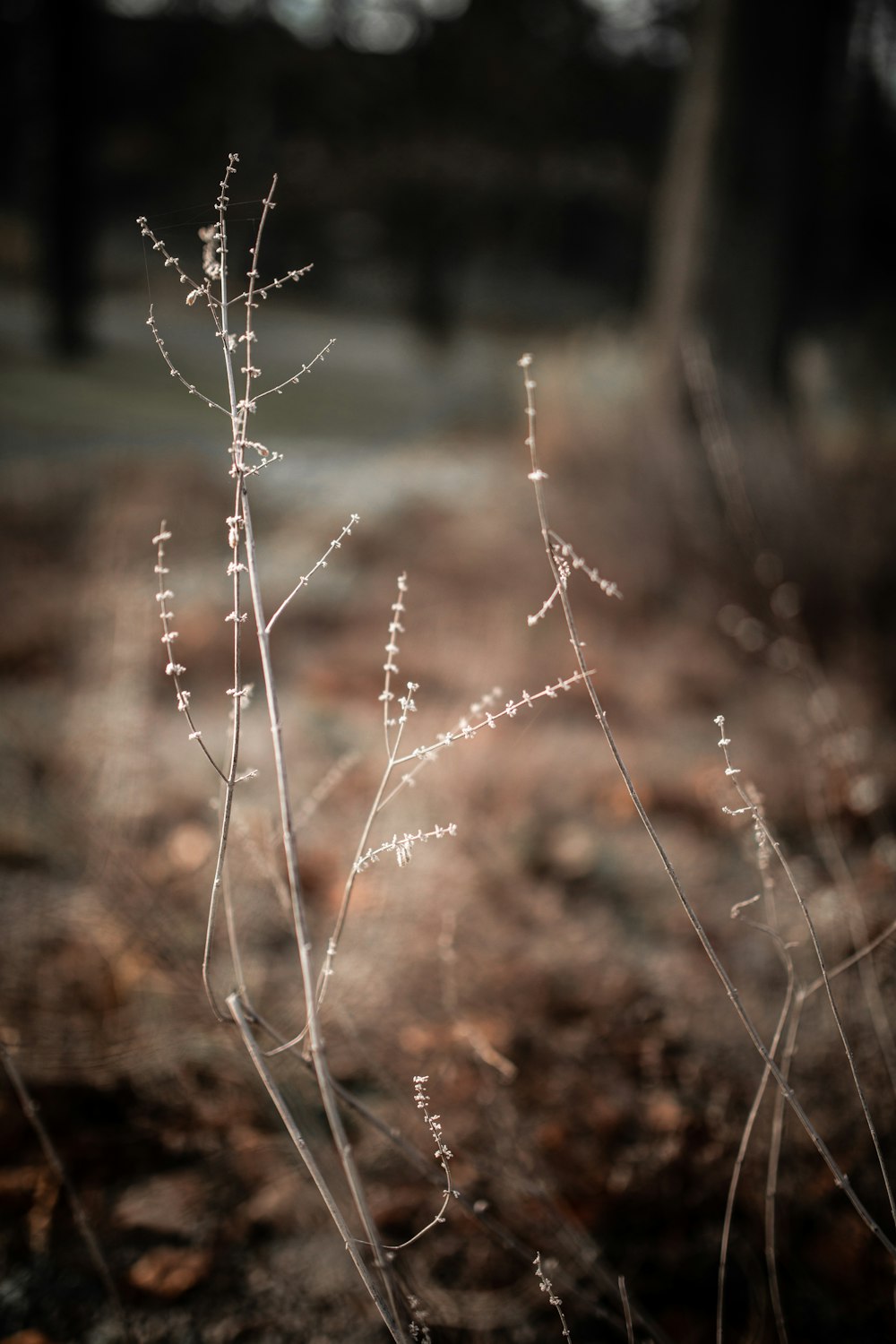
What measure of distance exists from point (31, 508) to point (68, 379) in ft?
6.75

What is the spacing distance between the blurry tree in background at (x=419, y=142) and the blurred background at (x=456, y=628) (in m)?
0.03

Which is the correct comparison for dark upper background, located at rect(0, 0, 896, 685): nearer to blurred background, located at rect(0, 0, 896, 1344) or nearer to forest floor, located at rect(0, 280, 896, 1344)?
blurred background, located at rect(0, 0, 896, 1344)

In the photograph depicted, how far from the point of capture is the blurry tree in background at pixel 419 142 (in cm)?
505

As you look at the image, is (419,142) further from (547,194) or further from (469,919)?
(469,919)

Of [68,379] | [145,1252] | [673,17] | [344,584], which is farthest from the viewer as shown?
[673,17]

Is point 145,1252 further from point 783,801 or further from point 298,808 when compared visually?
point 783,801

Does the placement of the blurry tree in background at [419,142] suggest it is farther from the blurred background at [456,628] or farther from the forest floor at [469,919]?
the forest floor at [469,919]

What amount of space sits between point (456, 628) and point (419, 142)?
5.28 m

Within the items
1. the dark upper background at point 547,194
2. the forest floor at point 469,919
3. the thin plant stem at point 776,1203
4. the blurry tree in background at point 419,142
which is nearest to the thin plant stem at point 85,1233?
the forest floor at point 469,919

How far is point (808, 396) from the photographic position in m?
3.52

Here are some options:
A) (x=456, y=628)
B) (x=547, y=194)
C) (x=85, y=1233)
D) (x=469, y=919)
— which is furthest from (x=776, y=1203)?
(x=547, y=194)

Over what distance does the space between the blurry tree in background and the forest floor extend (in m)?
2.85

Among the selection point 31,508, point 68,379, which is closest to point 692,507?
point 31,508

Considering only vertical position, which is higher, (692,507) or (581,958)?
(692,507)
